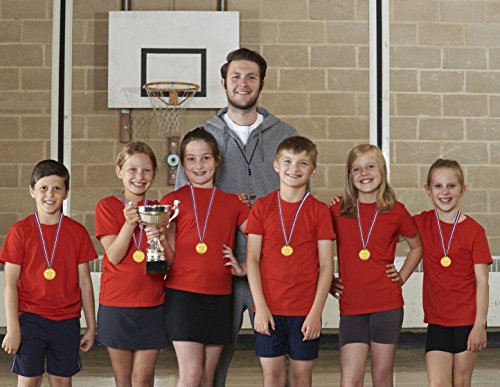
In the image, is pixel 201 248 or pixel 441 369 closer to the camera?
pixel 201 248

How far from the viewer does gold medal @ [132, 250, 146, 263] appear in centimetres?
333

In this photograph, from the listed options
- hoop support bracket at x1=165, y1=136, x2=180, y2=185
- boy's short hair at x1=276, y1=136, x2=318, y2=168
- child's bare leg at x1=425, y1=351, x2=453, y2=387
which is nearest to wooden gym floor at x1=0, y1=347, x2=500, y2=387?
hoop support bracket at x1=165, y1=136, x2=180, y2=185

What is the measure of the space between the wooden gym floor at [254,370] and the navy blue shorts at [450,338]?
157cm

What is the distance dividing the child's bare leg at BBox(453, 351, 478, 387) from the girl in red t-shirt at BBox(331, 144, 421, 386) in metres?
0.29

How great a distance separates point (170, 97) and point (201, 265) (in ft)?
10.8

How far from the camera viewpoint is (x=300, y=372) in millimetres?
3225

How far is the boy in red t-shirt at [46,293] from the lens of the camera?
10.6 ft

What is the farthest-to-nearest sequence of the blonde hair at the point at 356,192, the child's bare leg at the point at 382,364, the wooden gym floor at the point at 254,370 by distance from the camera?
the wooden gym floor at the point at 254,370 → the blonde hair at the point at 356,192 → the child's bare leg at the point at 382,364

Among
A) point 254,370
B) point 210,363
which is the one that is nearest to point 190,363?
point 210,363

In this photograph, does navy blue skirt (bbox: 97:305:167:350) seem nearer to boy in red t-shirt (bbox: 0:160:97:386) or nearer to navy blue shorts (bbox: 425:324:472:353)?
boy in red t-shirt (bbox: 0:160:97:386)

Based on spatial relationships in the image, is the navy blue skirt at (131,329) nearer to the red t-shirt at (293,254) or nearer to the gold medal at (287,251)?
the red t-shirt at (293,254)

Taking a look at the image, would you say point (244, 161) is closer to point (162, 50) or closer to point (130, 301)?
point (130, 301)

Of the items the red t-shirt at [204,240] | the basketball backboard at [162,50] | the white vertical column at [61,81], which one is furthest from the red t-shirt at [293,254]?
the white vertical column at [61,81]

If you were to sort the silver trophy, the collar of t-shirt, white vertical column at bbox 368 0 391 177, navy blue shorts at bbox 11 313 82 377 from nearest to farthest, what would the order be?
the silver trophy
navy blue shorts at bbox 11 313 82 377
the collar of t-shirt
white vertical column at bbox 368 0 391 177
